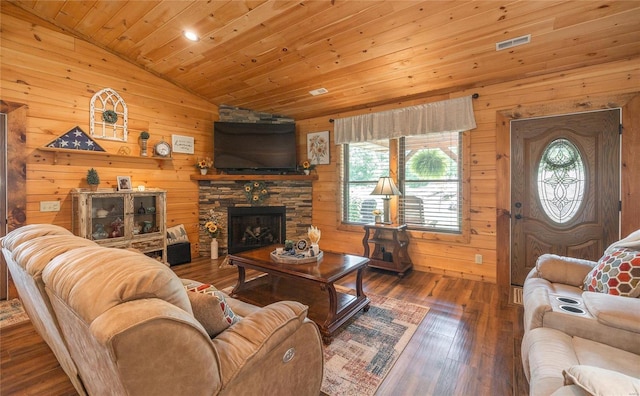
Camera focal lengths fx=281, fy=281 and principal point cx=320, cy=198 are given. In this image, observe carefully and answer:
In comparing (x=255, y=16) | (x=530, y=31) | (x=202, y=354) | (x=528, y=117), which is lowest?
(x=202, y=354)

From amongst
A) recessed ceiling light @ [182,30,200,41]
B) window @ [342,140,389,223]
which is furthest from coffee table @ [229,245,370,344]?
recessed ceiling light @ [182,30,200,41]

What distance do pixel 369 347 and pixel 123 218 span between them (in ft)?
11.2

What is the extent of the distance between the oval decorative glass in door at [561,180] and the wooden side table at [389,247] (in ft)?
5.52

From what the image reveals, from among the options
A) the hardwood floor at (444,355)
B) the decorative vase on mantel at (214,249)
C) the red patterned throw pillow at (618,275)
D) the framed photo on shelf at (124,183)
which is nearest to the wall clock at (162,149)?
the framed photo on shelf at (124,183)

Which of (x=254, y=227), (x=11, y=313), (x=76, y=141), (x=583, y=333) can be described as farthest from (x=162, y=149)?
(x=583, y=333)

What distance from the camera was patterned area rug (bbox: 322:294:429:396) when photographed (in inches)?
70.9

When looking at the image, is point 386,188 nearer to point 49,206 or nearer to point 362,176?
point 362,176

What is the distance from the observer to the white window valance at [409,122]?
3709mm

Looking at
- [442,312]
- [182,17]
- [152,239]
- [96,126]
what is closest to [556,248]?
[442,312]

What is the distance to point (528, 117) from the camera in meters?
3.33

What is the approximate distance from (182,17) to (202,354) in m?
3.11

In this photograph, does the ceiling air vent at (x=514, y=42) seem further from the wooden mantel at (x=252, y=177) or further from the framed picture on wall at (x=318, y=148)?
the wooden mantel at (x=252, y=177)

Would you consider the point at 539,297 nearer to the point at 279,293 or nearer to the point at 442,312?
the point at 442,312

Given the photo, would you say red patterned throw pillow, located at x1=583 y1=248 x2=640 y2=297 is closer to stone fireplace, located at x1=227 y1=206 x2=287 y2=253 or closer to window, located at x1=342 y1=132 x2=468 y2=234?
window, located at x1=342 y1=132 x2=468 y2=234
